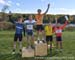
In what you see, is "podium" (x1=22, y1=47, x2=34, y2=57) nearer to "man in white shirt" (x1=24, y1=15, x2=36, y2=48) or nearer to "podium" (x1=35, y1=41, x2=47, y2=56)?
"podium" (x1=35, y1=41, x2=47, y2=56)

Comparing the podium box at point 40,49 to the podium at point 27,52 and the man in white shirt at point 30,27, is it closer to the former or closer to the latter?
the podium at point 27,52

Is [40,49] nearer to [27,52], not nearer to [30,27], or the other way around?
[27,52]

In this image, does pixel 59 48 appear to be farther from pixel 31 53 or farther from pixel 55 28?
A: pixel 31 53

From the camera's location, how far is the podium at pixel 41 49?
45.4 ft

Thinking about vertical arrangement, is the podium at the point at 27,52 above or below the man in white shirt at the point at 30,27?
below

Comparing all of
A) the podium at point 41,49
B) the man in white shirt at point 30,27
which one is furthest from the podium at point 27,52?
the man in white shirt at point 30,27

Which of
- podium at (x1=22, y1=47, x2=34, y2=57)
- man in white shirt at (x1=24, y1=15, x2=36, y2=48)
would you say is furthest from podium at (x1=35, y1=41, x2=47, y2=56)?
man in white shirt at (x1=24, y1=15, x2=36, y2=48)

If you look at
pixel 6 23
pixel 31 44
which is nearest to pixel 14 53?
pixel 31 44

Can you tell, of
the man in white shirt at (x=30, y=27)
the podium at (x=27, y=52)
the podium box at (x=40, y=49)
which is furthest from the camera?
the man in white shirt at (x=30, y=27)

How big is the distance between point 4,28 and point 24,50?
32546mm

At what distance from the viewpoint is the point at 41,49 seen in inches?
549

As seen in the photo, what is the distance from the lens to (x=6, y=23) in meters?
45.6

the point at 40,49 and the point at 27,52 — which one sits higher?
the point at 40,49

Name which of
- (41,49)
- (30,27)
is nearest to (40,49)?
(41,49)
